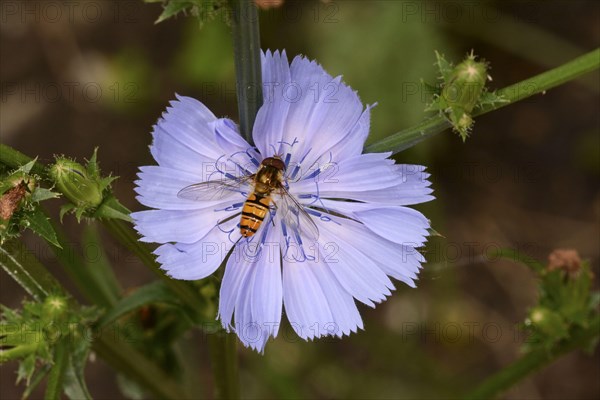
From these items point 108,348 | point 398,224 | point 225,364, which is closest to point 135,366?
point 108,348

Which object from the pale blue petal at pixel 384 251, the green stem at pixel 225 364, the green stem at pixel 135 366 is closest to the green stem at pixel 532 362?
the pale blue petal at pixel 384 251

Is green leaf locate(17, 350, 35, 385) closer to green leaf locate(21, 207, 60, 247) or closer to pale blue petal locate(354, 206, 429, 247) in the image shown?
green leaf locate(21, 207, 60, 247)

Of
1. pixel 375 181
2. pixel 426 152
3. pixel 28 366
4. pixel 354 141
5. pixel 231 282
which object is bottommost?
pixel 28 366

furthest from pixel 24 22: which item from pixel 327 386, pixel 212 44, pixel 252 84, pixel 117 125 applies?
pixel 252 84

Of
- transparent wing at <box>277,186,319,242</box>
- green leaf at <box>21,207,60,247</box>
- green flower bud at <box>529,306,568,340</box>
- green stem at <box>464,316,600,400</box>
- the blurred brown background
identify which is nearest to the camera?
green leaf at <box>21,207,60,247</box>

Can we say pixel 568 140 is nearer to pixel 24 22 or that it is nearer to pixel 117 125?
pixel 117 125

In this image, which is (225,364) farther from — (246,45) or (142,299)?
(246,45)

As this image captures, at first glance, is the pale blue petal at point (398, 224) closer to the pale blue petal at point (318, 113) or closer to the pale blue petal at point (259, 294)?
the pale blue petal at point (318, 113)

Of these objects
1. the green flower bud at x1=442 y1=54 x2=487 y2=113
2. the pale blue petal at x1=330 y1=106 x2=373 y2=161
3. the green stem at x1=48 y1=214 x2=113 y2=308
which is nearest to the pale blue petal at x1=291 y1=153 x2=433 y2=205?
the pale blue petal at x1=330 y1=106 x2=373 y2=161
